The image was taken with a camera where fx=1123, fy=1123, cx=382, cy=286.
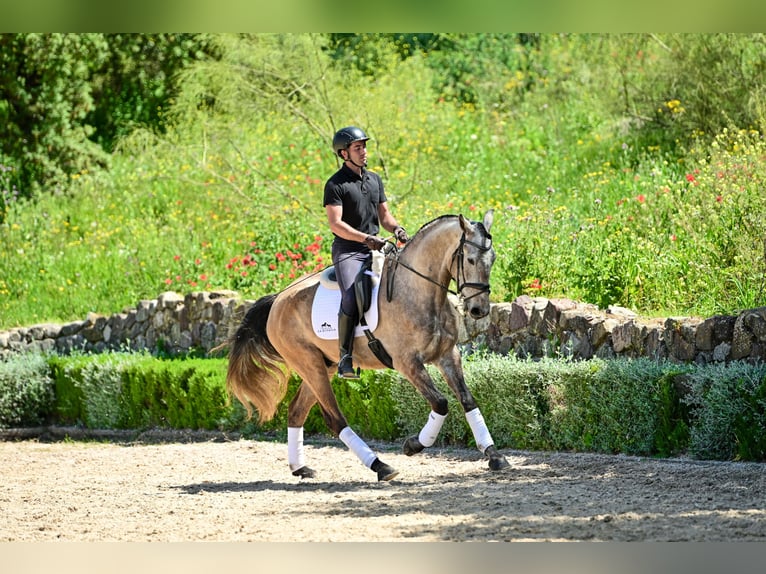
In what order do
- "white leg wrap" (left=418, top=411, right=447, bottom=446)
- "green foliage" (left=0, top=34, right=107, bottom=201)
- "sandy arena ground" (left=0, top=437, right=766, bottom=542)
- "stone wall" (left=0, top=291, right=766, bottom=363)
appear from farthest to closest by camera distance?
"green foliage" (left=0, top=34, right=107, bottom=201) < "stone wall" (left=0, top=291, right=766, bottom=363) < "white leg wrap" (left=418, top=411, right=447, bottom=446) < "sandy arena ground" (left=0, top=437, right=766, bottom=542)

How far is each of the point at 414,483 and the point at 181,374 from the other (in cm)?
499

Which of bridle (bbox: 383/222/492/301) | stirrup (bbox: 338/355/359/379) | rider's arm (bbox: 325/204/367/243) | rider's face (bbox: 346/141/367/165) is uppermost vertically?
rider's face (bbox: 346/141/367/165)

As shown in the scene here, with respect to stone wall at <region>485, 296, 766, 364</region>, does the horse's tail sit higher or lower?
lower

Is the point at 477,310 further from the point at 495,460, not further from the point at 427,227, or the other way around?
the point at 495,460

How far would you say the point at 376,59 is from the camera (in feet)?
74.4

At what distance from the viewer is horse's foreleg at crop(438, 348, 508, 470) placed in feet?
25.6

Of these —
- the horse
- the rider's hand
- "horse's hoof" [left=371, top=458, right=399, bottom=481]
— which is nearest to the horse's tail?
the horse

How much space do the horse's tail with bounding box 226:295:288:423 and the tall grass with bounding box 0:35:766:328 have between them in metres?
3.26

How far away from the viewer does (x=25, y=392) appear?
14086 millimetres

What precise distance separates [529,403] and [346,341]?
83.5 inches

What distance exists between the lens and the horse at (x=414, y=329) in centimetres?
765

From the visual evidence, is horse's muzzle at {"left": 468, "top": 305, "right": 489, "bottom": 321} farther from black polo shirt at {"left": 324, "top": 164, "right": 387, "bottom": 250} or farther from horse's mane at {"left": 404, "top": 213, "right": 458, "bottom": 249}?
black polo shirt at {"left": 324, "top": 164, "right": 387, "bottom": 250}
